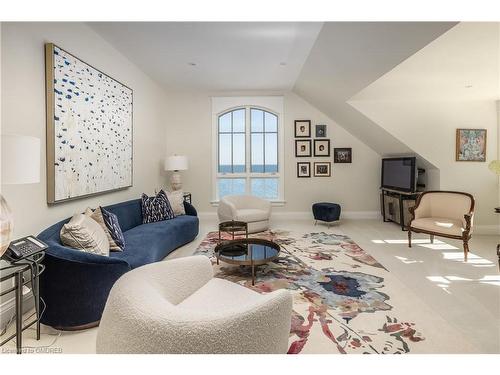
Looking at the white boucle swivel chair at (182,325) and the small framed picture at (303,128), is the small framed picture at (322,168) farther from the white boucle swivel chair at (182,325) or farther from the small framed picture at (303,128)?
the white boucle swivel chair at (182,325)

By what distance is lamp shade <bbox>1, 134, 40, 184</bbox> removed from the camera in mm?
1482

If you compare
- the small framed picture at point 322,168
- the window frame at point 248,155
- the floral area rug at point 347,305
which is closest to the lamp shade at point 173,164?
the window frame at point 248,155

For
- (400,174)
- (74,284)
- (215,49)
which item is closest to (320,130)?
(400,174)

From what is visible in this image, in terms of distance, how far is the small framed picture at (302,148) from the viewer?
5773mm

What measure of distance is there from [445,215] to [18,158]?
4707 mm

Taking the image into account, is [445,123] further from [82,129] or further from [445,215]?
[82,129]

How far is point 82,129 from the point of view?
2.84 m

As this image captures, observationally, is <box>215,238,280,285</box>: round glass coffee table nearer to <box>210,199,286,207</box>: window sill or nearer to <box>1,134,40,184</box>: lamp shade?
<box>1,134,40,184</box>: lamp shade

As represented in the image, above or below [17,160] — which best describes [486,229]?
below

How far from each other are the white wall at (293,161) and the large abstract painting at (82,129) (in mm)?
1981

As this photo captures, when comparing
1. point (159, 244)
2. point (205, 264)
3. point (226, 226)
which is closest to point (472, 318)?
point (205, 264)

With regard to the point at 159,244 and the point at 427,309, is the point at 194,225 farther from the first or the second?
the point at 427,309

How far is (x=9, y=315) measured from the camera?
6.58 feet
